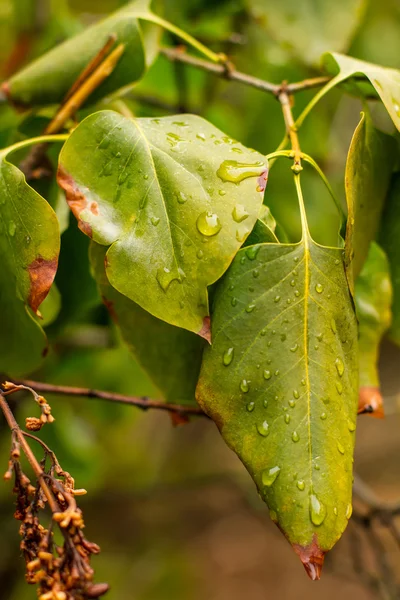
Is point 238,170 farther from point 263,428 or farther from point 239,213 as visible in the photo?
point 263,428

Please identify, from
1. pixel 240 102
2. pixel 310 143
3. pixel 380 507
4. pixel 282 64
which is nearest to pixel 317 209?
pixel 310 143

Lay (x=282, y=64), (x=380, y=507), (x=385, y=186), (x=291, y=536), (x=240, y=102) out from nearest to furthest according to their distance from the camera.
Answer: (x=291, y=536)
(x=385, y=186)
(x=380, y=507)
(x=282, y=64)
(x=240, y=102)

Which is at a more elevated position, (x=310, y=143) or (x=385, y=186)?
(x=385, y=186)

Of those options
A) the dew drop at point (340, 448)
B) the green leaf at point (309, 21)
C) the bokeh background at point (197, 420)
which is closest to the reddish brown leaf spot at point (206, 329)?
the dew drop at point (340, 448)

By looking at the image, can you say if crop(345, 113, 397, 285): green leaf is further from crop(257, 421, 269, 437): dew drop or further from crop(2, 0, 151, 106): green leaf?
crop(2, 0, 151, 106): green leaf

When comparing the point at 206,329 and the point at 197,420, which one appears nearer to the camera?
the point at 206,329

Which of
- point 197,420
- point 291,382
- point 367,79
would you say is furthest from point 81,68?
point 197,420

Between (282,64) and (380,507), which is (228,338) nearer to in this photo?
(380,507)

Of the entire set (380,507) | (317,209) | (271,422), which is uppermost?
(271,422)
